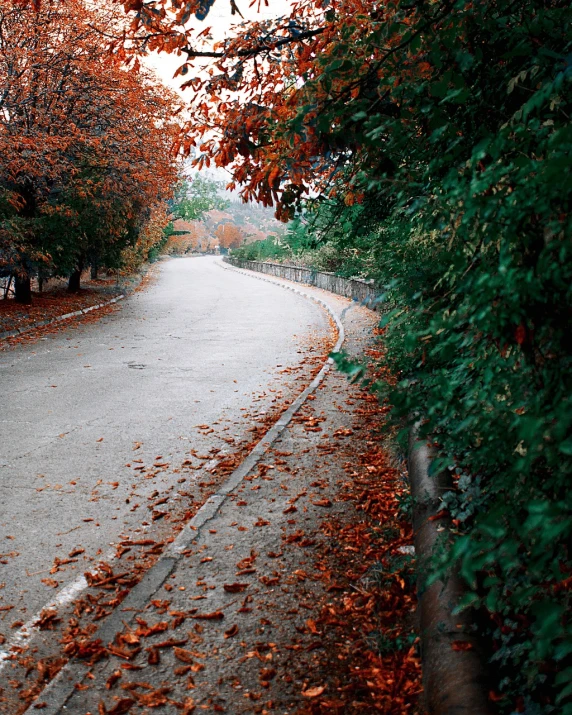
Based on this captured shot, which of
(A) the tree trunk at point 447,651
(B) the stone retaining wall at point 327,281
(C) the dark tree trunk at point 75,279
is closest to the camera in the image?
Answer: (A) the tree trunk at point 447,651

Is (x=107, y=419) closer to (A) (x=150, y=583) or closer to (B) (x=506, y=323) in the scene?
(A) (x=150, y=583)

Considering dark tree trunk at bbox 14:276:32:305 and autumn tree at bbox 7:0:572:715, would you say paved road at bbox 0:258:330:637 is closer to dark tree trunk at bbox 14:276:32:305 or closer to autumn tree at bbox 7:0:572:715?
autumn tree at bbox 7:0:572:715

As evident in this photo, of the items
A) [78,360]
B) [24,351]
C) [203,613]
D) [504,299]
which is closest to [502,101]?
[504,299]

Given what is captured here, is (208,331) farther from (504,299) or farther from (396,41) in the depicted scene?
(504,299)

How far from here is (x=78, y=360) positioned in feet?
44.2

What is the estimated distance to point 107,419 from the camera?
29.1 ft

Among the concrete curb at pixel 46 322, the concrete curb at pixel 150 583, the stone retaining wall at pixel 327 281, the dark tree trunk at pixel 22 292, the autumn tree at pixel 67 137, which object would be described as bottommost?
the concrete curb at pixel 46 322

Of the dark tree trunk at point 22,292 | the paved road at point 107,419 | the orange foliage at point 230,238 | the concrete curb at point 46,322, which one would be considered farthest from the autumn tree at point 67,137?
the orange foliage at point 230,238

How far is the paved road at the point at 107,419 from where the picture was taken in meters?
5.36

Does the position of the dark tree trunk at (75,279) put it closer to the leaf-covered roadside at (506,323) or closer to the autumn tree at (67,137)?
the autumn tree at (67,137)

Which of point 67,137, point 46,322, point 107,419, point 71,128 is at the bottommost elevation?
point 46,322

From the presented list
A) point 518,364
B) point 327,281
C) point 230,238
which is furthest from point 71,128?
point 230,238

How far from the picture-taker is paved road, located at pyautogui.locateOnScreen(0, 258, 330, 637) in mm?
5355

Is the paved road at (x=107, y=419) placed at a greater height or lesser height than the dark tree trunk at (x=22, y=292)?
lesser
